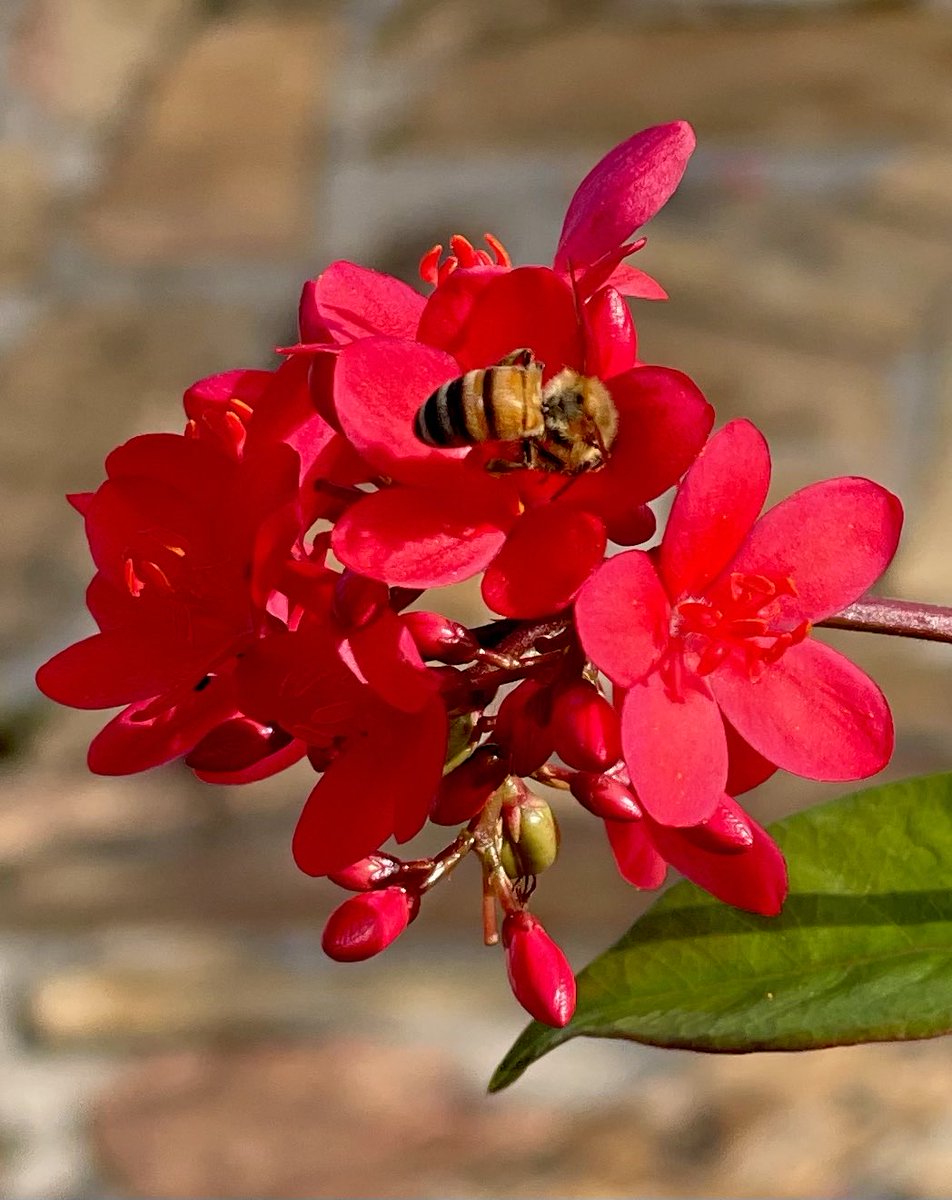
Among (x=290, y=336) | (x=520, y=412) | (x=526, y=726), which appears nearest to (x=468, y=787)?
(x=526, y=726)

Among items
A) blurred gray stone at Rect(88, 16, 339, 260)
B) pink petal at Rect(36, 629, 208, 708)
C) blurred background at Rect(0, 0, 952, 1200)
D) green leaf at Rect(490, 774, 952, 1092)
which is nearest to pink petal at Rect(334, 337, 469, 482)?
pink petal at Rect(36, 629, 208, 708)

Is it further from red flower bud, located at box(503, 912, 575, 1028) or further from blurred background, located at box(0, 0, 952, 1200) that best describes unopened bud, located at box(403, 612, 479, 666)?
blurred background, located at box(0, 0, 952, 1200)

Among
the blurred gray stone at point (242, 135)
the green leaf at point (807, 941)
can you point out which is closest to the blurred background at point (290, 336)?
the blurred gray stone at point (242, 135)

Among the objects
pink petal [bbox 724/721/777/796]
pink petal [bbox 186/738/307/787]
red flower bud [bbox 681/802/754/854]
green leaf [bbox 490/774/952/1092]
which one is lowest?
green leaf [bbox 490/774/952/1092]

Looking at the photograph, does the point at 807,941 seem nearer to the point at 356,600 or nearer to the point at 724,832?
the point at 724,832

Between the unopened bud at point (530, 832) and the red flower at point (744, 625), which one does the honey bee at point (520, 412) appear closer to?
the red flower at point (744, 625)

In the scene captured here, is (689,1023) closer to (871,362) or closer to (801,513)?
(801,513)
